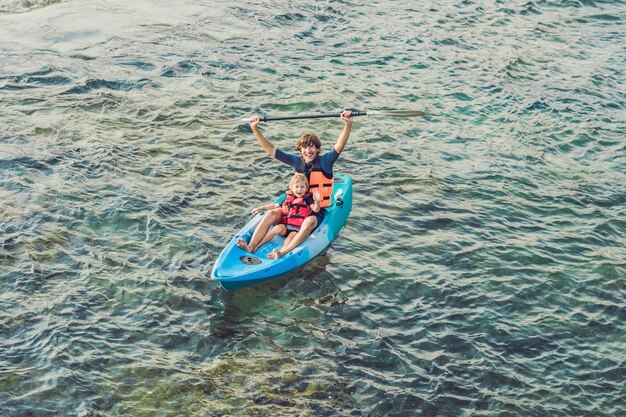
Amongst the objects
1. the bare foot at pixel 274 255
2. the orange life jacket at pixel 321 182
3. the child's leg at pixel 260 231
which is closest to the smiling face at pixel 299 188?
the orange life jacket at pixel 321 182

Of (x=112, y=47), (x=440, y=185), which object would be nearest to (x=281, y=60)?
(x=112, y=47)

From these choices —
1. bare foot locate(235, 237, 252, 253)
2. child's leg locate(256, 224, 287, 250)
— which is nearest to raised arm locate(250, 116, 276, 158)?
child's leg locate(256, 224, 287, 250)

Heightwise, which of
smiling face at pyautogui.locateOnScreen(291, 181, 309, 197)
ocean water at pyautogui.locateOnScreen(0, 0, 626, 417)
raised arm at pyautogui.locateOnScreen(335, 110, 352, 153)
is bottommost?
ocean water at pyautogui.locateOnScreen(0, 0, 626, 417)

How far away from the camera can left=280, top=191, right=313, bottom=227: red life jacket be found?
11.5 metres

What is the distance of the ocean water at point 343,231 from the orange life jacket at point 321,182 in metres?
0.84

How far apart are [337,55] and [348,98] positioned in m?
2.28

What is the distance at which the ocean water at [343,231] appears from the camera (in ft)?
30.9

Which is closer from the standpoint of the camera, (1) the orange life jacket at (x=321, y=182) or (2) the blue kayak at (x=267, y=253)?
(2) the blue kayak at (x=267, y=253)

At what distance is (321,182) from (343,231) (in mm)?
1087

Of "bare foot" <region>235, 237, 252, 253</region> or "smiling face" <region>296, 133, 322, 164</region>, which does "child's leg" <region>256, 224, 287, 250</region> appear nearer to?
"bare foot" <region>235, 237, 252, 253</region>

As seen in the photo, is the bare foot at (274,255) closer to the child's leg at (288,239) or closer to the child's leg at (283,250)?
the child's leg at (283,250)

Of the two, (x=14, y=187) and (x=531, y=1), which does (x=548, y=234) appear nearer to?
(x=14, y=187)

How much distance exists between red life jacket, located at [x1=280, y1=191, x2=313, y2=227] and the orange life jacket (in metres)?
0.17

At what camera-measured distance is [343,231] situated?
40.4 ft
